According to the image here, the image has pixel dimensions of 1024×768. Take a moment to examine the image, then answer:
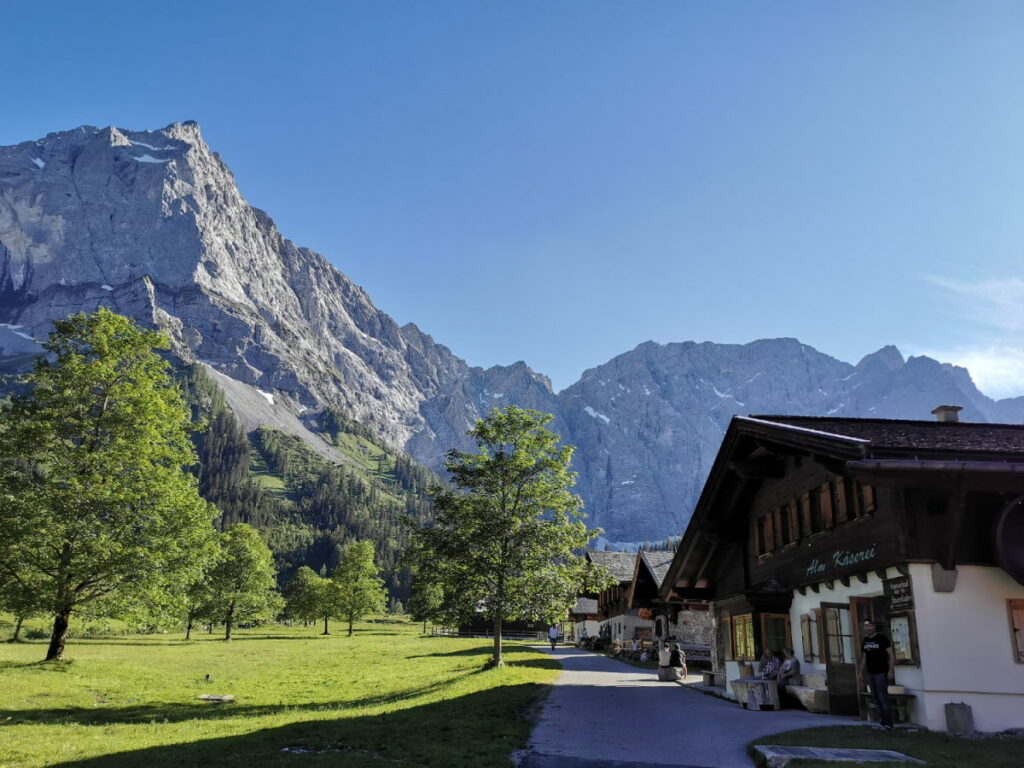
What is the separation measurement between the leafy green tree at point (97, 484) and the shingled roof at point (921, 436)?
793 inches

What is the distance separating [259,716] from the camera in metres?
16.4

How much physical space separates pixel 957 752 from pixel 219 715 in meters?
14.9

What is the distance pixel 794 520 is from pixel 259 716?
15.4 meters

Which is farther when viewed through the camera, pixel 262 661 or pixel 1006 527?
pixel 262 661

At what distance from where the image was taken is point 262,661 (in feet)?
117

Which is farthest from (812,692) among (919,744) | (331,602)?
(331,602)

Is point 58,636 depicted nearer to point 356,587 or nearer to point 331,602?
point 331,602

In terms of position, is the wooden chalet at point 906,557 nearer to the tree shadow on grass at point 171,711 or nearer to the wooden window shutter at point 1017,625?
the wooden window shutter at point 1017,625

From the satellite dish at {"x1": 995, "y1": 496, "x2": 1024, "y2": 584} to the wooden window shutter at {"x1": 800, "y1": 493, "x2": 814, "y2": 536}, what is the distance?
6103mm

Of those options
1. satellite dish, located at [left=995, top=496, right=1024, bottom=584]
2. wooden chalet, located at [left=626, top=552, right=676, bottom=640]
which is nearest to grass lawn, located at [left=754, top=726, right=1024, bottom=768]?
satellite dish, located at [left=995, top=496, right=1024, bottom=584]

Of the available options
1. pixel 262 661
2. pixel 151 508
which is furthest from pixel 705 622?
pixel 151 508

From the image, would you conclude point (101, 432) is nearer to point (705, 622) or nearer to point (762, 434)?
point (762, 434)

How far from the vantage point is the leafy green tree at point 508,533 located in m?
28.9

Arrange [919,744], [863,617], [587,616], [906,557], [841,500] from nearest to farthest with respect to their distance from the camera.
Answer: [919,744]
[906,557]
[863,617]
[841,500]
[587,616]
